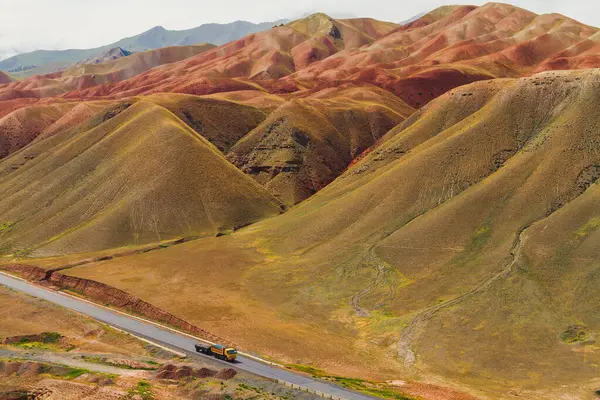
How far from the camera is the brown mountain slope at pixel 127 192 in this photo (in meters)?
119

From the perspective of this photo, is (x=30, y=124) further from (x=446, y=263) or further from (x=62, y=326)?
(x=446, y=263)

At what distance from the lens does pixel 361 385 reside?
5209cm

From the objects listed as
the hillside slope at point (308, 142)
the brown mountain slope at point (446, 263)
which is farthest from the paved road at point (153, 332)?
the hillside slope at point (308, 142)

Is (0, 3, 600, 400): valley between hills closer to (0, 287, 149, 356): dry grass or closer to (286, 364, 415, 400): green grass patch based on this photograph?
(286, 364, 415, 400): green grass patch

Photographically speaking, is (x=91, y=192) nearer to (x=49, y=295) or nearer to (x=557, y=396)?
(x=49, y=295)

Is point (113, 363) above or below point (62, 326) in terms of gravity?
above

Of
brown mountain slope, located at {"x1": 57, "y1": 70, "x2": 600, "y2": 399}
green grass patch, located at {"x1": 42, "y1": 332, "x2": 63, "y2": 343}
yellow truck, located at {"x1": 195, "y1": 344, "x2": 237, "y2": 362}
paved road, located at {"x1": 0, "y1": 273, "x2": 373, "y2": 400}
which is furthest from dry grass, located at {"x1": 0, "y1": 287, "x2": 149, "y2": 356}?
brown mountain slope, located at {"x1": 57, "y1": 70, "x2": 600, "y2": 399}

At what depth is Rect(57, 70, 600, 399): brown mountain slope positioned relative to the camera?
209 ft

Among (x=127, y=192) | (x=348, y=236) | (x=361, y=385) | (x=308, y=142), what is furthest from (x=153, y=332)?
(x=308, y=142)

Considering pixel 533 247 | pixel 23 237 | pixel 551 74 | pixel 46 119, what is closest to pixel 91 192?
pixel 23 237

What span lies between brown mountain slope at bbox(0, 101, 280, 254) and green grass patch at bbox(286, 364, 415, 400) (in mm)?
68235

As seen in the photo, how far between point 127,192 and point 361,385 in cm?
9132

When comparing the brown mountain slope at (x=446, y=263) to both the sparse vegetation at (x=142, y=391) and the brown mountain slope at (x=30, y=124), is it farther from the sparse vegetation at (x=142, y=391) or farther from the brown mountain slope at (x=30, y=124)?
the brown mountain slope at (x=30, y=124)

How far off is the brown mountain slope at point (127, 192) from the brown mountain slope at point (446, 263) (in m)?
12.6
